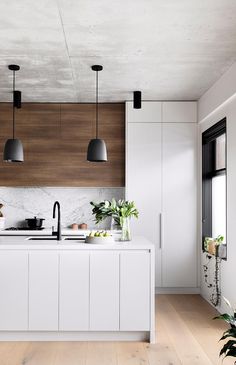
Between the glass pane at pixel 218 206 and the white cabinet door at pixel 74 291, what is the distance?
7.52 feet

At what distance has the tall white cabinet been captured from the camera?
6156 mm

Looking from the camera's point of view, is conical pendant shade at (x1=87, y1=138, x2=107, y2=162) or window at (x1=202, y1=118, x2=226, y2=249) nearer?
conical pendant shade at (x1=87, y1=138, x2=107, y2=162)

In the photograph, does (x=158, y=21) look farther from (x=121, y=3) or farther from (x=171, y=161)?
(x=171, y=161)

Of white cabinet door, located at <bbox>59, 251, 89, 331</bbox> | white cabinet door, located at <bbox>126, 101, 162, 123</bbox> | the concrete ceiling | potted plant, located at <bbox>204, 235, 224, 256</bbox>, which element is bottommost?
white cabinet door, located at <bbox>59, 251, 89, 331</bbox>

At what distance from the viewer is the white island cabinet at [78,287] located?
13.0 feet

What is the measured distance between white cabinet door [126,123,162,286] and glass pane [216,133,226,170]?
0.75 metres

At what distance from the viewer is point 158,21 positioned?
11.4ft

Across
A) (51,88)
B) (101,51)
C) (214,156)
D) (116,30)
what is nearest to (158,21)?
(116,30)

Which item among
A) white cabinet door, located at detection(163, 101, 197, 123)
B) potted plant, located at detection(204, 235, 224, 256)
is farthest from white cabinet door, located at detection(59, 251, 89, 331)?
white cabinet door, located at detection(163, 101, 197, 123)

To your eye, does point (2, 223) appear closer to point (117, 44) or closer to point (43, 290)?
point (43, 290)

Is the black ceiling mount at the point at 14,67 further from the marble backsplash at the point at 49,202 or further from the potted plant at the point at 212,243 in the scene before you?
the potted plant at the point at 212,243

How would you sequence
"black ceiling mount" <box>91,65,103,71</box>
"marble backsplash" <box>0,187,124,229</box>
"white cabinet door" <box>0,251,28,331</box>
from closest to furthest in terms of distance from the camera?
"white cabinet door" <box>0,251,28,331</box>
"black ceiling mount" <box>91,65,103,71</box>
"marble backsplash" <box>0,187,124,229</box>

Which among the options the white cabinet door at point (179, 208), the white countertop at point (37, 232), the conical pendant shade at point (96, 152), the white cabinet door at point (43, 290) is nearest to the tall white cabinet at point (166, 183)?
the white cabinet door at point (179, 208)

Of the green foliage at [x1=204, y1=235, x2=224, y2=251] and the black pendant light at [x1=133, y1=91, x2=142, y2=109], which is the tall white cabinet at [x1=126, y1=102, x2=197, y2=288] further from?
the black pendant light at [x1=133, y1=91, x2=142, y2=109]
